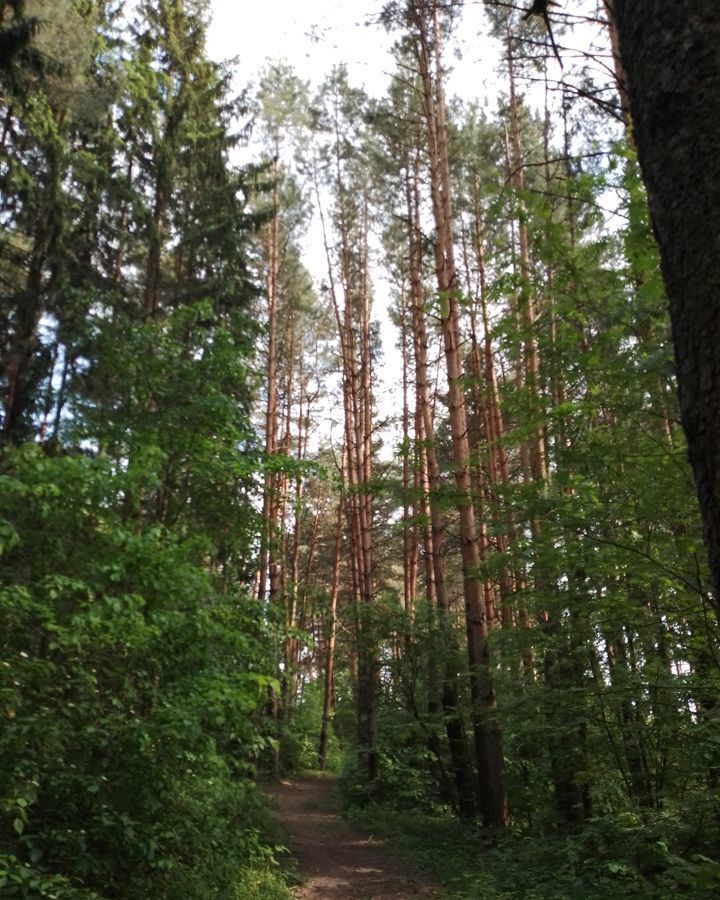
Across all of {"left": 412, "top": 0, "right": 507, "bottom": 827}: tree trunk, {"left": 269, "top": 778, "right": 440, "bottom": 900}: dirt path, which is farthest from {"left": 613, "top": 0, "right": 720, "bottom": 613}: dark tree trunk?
{"left": 269, "top": 778, "right": 440, "bottom": 900}: dirt path

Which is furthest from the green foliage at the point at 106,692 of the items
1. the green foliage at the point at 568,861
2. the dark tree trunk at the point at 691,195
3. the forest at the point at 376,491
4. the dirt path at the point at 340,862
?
the dark tree trunk at the point at 691,195

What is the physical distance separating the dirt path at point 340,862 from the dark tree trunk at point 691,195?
754 centimetres

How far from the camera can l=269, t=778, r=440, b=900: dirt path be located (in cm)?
761

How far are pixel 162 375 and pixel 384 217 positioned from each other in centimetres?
1184

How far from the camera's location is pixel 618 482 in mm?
5055

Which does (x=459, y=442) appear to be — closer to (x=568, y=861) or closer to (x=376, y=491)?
(x=376, y=491)

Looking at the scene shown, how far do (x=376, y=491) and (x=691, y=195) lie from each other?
23.3 ft

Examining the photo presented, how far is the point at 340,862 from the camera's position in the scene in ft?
30.1

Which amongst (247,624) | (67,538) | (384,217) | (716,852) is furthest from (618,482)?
(384,217)

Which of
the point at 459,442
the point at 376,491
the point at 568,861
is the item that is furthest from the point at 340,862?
the point at 459,442

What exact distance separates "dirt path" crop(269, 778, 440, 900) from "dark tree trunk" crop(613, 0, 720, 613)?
24.8 ft

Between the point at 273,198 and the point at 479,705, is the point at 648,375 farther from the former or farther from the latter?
the point at 273,198

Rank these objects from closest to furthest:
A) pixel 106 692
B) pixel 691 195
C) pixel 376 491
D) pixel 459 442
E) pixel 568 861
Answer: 1. pixel 691 195
2. pixel 106 692
3. pixel 568 861
4. pixel 376 491
5. pixel 459 442

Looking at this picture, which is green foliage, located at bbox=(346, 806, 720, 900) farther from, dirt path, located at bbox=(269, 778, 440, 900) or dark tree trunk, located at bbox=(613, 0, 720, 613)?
dark tree trunk, located at bbox=(613, 0, 720, 613)
